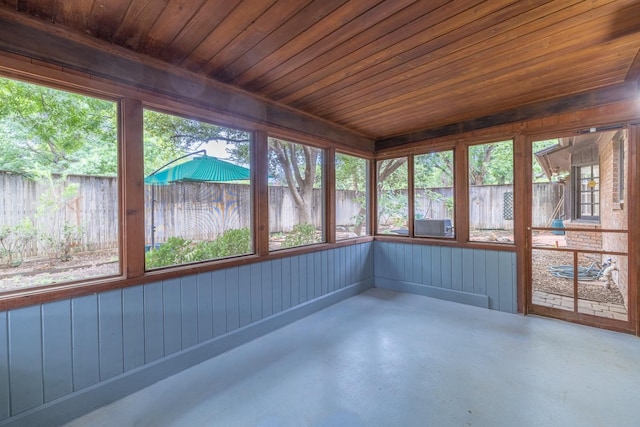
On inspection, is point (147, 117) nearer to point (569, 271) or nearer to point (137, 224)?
point (137, 224)

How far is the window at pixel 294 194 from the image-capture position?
122 inches

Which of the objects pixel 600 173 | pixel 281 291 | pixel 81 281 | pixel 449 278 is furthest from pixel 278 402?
pixel 600 173

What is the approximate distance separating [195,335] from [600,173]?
4.32 meters

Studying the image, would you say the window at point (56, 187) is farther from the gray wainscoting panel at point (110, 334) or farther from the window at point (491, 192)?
the window at point (491, 192)

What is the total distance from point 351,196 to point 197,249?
247 cm

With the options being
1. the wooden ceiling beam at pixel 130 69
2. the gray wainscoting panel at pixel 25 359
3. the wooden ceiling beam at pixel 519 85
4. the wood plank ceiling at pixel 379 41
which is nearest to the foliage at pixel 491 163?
the wooden ceiling beam at pixel 519 85

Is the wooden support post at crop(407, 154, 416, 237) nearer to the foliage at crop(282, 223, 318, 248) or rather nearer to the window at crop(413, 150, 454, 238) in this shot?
the window at crop(413, 150, 454, 238)

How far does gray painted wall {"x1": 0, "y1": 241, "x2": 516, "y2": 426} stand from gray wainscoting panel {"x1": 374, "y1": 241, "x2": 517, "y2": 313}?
13 millimetres

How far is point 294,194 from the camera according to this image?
3.38m

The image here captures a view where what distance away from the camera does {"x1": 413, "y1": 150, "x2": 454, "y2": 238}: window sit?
3889 millimetres

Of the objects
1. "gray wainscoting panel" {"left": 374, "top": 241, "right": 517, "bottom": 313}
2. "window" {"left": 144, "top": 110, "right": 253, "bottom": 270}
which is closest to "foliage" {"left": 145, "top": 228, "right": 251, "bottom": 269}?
"window" {"left": 144, "top": 110, "right": 253, "bottom": 270}

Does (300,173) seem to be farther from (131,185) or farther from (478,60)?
(478,60)

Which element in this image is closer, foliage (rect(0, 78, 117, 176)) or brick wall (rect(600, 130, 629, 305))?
foliage (rect(0, 78, 117, 176))

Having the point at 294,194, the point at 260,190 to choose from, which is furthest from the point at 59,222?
the point at 294,194
